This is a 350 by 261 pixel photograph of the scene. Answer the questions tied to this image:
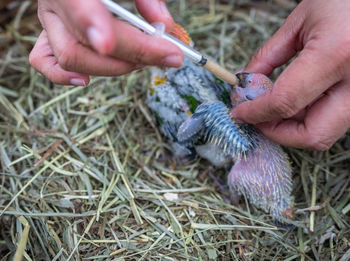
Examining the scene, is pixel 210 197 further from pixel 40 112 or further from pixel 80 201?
pixel 40 112

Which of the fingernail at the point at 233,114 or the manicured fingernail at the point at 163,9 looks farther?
the fingernail at the point at 233,114

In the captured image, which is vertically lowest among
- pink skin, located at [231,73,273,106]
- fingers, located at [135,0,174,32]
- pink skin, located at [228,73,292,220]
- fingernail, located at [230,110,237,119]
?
pink skin, located at [228,73,292,220]

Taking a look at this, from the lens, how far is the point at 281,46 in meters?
1.20

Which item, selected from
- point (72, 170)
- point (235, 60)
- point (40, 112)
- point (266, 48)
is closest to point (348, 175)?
point (266, 48)

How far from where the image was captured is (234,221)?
1.31 m

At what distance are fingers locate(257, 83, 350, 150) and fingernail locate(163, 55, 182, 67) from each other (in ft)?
1.50

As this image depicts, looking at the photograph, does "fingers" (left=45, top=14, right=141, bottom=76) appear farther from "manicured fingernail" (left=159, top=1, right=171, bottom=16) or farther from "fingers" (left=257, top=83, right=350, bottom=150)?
"fingers" (left=257, top=83, right=350, bottom=150)

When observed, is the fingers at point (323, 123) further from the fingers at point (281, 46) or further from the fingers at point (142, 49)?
the fingers at point (142, 49)

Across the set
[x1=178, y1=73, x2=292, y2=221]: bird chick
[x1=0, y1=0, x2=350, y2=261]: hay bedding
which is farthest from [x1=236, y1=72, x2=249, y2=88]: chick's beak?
[x1=0, y1=0, x2=350, y2=261]: hay bedding

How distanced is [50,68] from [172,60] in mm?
460

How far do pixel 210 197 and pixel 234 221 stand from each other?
0.49 feet

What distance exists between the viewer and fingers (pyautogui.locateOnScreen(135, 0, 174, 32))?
1.01m

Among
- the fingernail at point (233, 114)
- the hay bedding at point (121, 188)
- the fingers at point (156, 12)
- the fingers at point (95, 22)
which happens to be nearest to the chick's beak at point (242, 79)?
the fingernail at point (233, 114)

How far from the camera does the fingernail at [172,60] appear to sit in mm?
885
